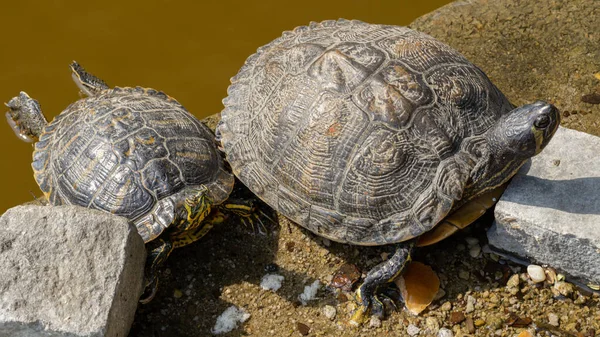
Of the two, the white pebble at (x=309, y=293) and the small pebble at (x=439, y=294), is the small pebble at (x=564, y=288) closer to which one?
the small pebble at (x=439, y=294)

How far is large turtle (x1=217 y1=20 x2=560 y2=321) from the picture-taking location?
3.79 metres

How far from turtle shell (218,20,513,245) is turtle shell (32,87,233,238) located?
0.33 meters

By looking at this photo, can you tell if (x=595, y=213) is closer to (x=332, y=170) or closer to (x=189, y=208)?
(x=332, y=170)

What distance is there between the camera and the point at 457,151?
3.86 metres

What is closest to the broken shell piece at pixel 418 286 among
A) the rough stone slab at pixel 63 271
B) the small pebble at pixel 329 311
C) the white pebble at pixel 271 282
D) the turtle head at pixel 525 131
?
the small pebble at pixel 329 311

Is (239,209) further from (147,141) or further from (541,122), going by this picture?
(541,122)

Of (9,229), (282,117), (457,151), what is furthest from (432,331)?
(9,229)

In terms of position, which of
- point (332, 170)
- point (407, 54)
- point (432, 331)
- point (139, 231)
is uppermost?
point (407, 54)

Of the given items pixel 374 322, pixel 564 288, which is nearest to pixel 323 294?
pixel 374 322

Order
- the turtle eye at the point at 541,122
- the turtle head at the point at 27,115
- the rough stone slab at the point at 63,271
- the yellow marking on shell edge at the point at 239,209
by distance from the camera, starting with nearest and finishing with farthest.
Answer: the rough stone slab at the point at 63,271, the turtle eye at the point at 541,122, the yellow marking on shell edge at the point at 239,209, the turtle head at the point at 27,115

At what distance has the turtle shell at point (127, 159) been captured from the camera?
13.5 feet

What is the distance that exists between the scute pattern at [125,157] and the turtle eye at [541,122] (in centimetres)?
210

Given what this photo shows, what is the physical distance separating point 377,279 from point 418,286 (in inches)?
12.5

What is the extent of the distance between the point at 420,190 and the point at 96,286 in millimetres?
1990
